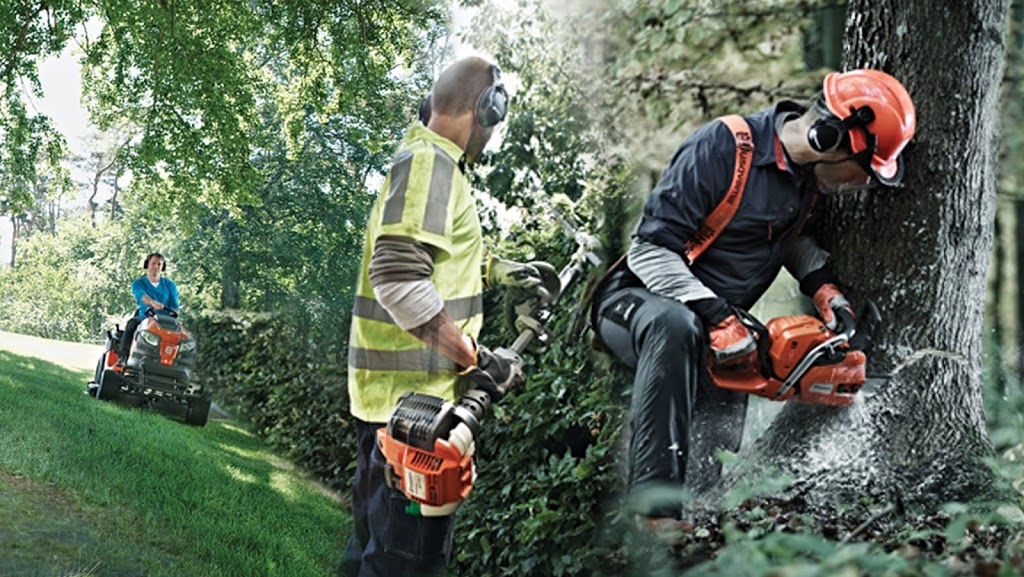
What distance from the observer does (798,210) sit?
1.62 metres

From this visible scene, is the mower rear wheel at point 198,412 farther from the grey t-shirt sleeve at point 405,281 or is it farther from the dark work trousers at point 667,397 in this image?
the dark work trousers at point 667,397

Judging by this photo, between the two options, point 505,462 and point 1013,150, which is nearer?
point 1013,150

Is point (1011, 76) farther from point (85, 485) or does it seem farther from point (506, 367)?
point (85, 485)

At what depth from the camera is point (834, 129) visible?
1465mm

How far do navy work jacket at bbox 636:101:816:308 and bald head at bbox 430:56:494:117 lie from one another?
1.33 ft

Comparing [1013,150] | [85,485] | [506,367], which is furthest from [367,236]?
[85,485]

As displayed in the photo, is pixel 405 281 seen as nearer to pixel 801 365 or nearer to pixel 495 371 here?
pixel 495 371

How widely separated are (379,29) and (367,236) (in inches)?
39.9

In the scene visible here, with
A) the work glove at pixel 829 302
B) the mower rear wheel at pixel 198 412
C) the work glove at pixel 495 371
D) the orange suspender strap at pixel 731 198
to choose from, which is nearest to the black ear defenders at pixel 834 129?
the orange suspender strap at pixel 731 198

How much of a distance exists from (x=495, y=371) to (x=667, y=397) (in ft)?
1.21

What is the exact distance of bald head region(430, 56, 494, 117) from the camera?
174 centimetres

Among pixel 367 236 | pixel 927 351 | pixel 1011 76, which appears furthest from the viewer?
pixel 367 236

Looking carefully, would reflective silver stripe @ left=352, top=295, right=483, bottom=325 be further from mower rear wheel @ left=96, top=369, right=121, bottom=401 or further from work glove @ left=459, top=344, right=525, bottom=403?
mower rear wheel @ left=96, top=369, right=121, bottom=401

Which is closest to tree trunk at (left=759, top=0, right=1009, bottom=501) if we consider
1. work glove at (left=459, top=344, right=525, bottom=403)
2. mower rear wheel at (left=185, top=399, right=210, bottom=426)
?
work glove at (left=459, top=344, right=525, bottom=403)
